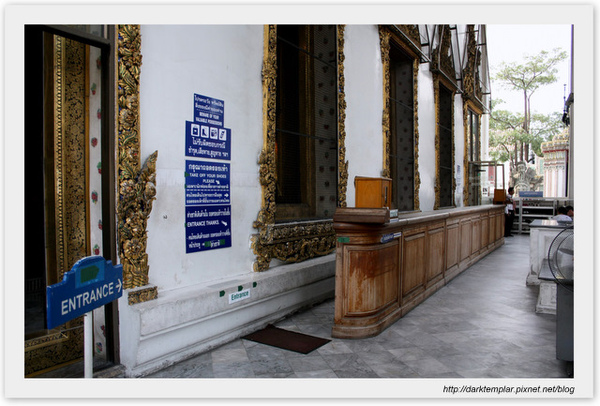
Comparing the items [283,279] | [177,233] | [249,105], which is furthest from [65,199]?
[283,279]

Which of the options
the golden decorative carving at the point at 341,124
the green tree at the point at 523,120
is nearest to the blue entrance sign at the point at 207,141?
the golden decorative carving at the point at 341,124

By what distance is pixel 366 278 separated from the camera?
387 cm

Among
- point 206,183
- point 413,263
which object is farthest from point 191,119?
point 413,263

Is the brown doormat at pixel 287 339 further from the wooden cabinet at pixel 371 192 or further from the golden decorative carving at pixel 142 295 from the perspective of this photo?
the wooden cabinet at pixel 371 192

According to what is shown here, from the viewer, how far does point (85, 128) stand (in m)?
3.13

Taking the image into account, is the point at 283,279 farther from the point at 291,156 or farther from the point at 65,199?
the point at 65,199

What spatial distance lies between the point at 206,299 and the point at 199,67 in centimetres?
193

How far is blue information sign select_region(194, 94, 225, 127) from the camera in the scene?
355 centimetres

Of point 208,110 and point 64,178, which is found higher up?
point 208,110

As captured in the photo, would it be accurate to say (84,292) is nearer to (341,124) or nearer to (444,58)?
(341,124)

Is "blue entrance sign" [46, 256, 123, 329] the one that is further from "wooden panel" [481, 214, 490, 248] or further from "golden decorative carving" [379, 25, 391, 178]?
"wooden panel" [481, 214, 490, 248]

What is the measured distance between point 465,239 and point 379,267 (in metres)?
4.14

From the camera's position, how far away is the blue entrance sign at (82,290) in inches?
74.0

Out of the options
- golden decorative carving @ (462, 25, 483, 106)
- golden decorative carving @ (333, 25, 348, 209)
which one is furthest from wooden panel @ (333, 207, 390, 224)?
golden decorative carving @ (462, 25, 483, 106)
